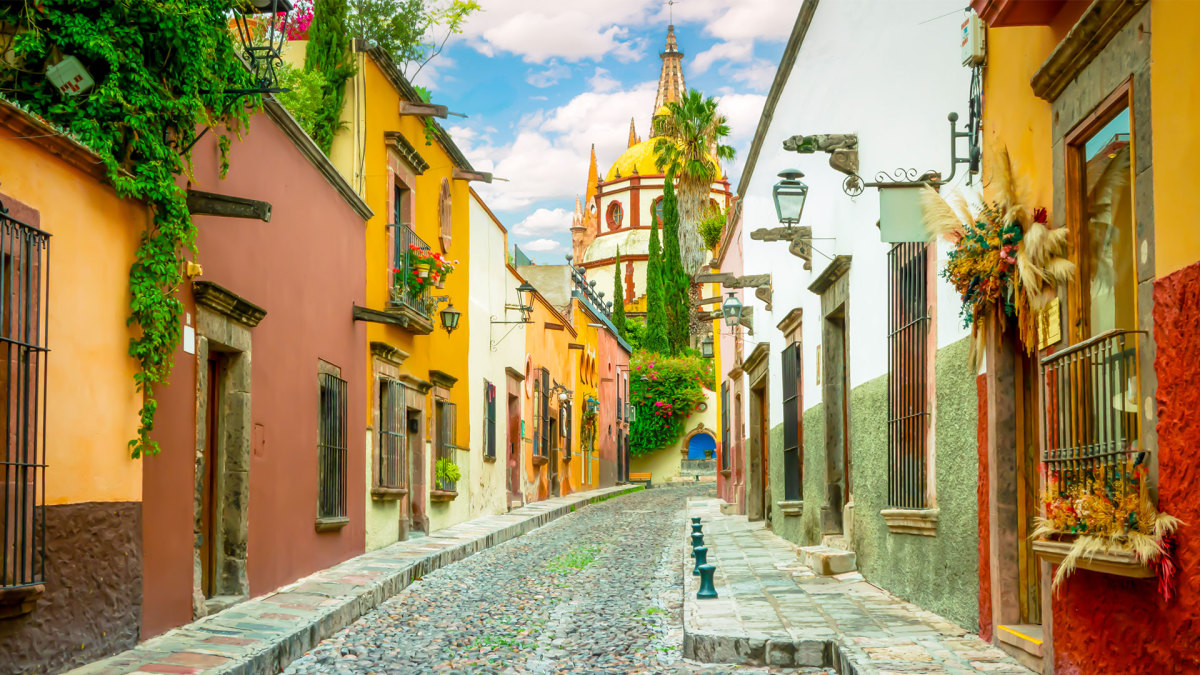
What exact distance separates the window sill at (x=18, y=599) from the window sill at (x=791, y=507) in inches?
391

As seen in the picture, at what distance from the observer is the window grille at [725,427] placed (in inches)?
1073

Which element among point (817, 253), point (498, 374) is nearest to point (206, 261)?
point (817, 253)

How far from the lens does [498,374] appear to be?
23.2 metres

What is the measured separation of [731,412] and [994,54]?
19940 mm

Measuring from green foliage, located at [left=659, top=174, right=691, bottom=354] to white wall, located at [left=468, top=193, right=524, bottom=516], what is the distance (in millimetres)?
33418

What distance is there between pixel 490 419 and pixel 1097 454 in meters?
17.6

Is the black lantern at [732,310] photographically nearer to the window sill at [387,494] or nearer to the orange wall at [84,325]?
the window sill at [387,494]

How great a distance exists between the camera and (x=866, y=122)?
1010cm

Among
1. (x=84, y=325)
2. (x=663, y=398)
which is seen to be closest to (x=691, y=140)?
(x=663, y=398)

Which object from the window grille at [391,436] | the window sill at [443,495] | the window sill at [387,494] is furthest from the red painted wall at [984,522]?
the window sill at [443,495]

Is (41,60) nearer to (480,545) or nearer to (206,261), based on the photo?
(206,261)

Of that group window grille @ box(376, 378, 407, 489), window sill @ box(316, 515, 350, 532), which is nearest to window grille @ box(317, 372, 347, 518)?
window sill @ box(316, 515, 350, 532)

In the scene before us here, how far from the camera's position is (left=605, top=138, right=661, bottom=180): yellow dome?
7431 centimetres

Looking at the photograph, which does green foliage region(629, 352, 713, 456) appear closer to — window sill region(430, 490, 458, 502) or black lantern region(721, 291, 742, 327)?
black lantern region(721, 291, 742, 327)
